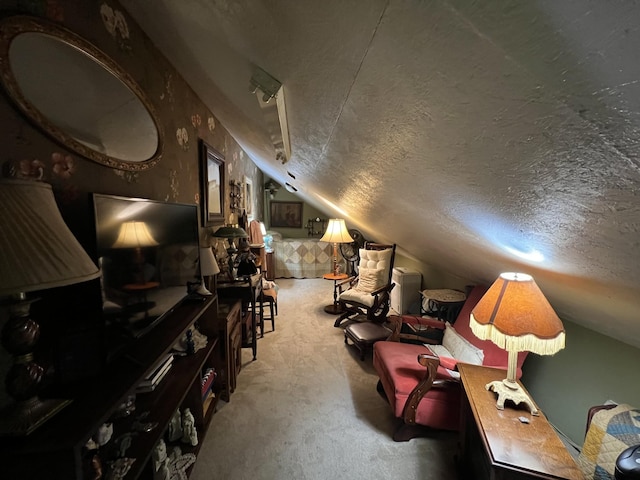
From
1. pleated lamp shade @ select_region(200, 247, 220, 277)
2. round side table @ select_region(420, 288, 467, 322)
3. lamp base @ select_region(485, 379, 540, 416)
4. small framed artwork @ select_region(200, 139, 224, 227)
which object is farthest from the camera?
round side table @ select_region(420, 288, 467, 322)

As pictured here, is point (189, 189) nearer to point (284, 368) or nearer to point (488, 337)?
point (284, 368)

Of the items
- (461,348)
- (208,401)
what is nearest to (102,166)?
(208,401)

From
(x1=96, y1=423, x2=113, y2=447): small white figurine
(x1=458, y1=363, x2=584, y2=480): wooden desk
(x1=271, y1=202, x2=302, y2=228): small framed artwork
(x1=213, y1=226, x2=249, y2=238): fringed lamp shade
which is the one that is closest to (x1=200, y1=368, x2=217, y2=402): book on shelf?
(x1=96, y1=423, x2=113, y2=447): small white figurine

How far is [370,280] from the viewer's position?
3.53 m

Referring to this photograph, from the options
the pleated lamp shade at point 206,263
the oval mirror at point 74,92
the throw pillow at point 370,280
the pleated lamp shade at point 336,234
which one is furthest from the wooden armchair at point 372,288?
the oval mirror at point 74,92

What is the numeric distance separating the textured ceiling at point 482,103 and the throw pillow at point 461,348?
72cm

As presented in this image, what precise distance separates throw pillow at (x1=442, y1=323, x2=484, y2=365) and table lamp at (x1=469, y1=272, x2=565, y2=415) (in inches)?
22.0

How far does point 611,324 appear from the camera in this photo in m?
1.40

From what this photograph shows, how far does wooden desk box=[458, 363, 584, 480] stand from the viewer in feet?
3.28

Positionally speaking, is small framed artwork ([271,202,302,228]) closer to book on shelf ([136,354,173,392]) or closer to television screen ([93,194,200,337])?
television screen ([93,194,200,337])

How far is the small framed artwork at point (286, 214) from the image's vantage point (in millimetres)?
6727

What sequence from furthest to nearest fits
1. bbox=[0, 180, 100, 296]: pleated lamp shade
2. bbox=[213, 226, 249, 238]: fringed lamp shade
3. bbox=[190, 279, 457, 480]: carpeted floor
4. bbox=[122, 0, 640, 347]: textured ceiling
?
1. bbox=[213, 226, 249, 238]: fringed lamp shade
2. bbox=[190, 279, 457, 480]: carpeted floor
3. bbox=[0, 180, 100, 296]: pleated lamp shade
4. bbox=[122, 0, 640, 347]: textured ceiling

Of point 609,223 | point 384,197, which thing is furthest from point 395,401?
point 609,223

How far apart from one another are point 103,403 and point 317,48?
1206 mm
